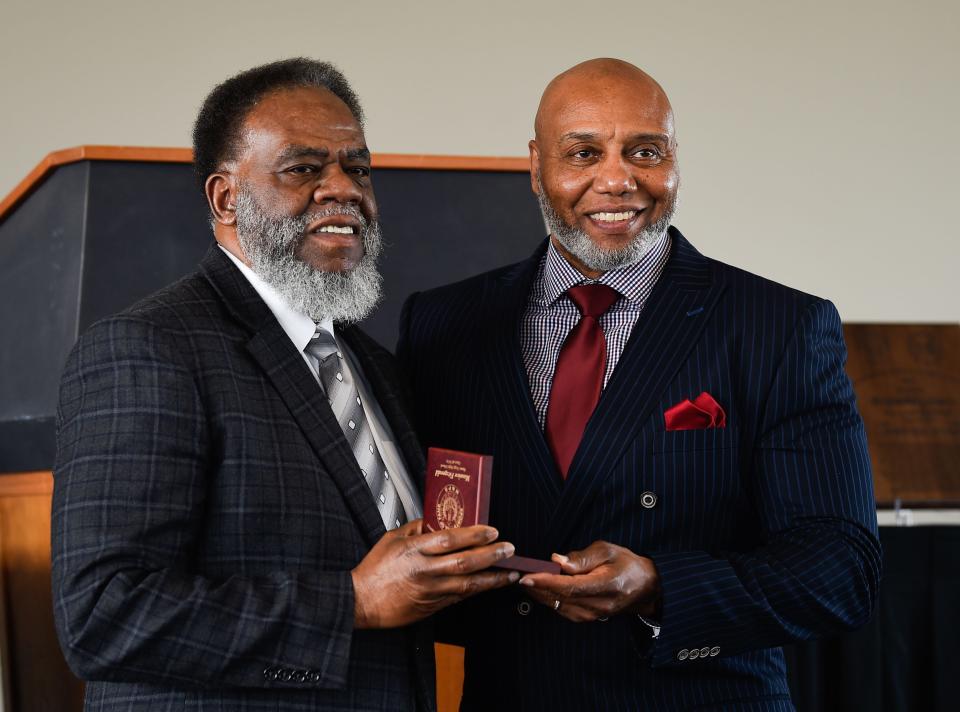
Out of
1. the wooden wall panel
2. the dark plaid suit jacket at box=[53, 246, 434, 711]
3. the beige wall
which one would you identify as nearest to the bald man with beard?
the dark plaid suit jacket at box=[53, 246, 434, 711]

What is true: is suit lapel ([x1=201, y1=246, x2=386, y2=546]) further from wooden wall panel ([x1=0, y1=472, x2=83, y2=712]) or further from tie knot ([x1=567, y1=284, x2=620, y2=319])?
wooden wall panel ([x1=0, y1=472, x2=83, y2=712])

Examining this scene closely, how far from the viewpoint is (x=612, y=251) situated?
2.11 m

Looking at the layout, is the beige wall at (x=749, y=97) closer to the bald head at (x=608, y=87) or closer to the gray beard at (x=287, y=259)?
the bald head at (x=608, y=87)

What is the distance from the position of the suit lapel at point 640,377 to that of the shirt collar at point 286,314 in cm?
49

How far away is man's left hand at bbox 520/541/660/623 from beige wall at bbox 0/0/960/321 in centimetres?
408

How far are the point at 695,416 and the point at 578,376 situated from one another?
22 cm

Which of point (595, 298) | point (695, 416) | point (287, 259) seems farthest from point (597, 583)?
point (287, 259)

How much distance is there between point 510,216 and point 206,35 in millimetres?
3004

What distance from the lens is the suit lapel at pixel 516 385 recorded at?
1.95 m

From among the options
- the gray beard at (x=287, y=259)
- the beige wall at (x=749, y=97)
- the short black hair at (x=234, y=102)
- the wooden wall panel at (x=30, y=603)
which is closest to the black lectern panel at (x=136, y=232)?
the wooden wall panel at (x=30, y=603)

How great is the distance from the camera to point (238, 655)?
60.4 inches

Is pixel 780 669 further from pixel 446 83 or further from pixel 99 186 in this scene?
pixel 446 83

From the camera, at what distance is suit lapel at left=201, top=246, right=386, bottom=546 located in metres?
1.70

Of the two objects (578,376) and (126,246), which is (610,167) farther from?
(126,246)
